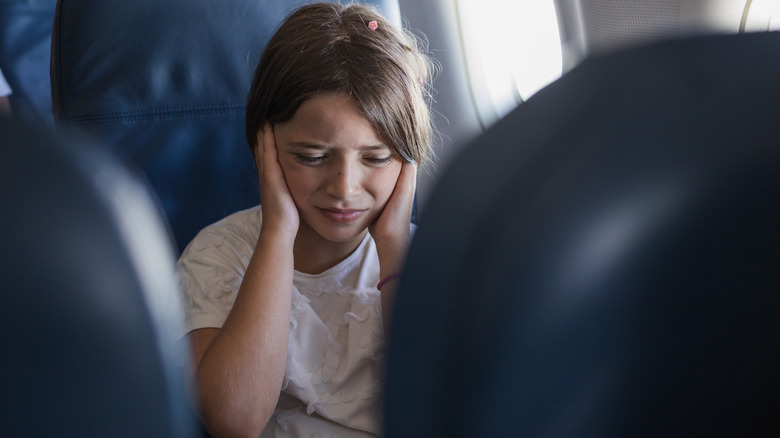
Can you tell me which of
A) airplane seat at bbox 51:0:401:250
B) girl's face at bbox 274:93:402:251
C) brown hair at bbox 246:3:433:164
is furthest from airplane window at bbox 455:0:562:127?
girl's face at bbox 274:93:402:251

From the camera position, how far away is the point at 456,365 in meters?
0.40

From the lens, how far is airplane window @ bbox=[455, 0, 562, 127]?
7.06 ft

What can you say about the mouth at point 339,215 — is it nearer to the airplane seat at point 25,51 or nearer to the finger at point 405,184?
the finger at point 405,184

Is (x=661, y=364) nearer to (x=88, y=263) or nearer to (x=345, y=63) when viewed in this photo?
(x=88, y=263)

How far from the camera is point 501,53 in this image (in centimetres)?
221

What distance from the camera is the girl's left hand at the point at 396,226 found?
3.53ft

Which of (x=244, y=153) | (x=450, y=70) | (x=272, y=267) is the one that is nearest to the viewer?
(x=272, y=267)

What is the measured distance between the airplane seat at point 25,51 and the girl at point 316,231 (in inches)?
42.0

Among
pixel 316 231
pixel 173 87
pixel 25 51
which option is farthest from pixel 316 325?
pixel 25 51

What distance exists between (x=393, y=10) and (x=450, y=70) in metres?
0.84

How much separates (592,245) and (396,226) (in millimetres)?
710

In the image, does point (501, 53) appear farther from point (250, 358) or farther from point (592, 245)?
point (592, 245)

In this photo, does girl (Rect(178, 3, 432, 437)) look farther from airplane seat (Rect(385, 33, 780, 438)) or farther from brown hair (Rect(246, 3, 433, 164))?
airplane seat (Rect(385, 33, 780, 438))

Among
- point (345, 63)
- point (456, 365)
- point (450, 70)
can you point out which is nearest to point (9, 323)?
point (456, 365)
